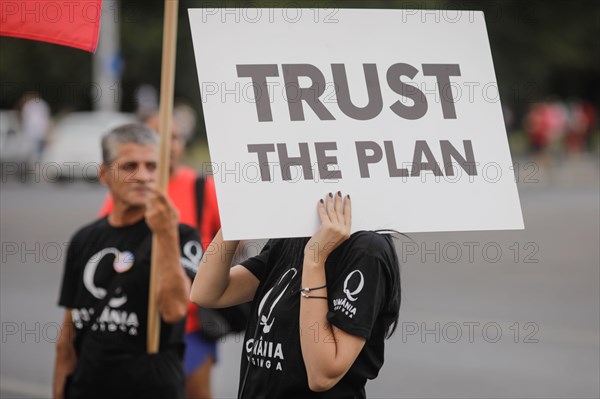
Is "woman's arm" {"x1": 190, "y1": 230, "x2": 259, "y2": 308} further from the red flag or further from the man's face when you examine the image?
the man's face

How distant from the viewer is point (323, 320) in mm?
3252

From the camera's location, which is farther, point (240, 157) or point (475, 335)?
point (475, 335)

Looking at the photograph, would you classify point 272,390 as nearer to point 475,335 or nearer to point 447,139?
point 447,139

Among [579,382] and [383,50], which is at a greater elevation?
[383,50]

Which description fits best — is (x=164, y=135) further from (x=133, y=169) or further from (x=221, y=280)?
(x=221, y=280)

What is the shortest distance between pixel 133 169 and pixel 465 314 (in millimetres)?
5733

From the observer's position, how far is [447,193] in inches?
134

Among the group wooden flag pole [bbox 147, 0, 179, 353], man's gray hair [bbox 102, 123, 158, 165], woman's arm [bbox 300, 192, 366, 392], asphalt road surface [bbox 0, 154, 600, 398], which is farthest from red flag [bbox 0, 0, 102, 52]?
asphalt road surface [bbox 0, 154, 600, 398]

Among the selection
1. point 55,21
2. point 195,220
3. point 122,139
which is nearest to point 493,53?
point 195,220

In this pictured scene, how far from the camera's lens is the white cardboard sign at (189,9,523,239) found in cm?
328

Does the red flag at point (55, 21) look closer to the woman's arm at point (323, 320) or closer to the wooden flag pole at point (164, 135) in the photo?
the wooden flag pole at point (164, 135)

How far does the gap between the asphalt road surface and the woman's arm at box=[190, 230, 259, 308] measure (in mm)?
3927

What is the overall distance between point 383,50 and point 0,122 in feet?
97.9

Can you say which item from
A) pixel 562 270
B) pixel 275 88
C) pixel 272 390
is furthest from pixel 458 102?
pixel 562 270
